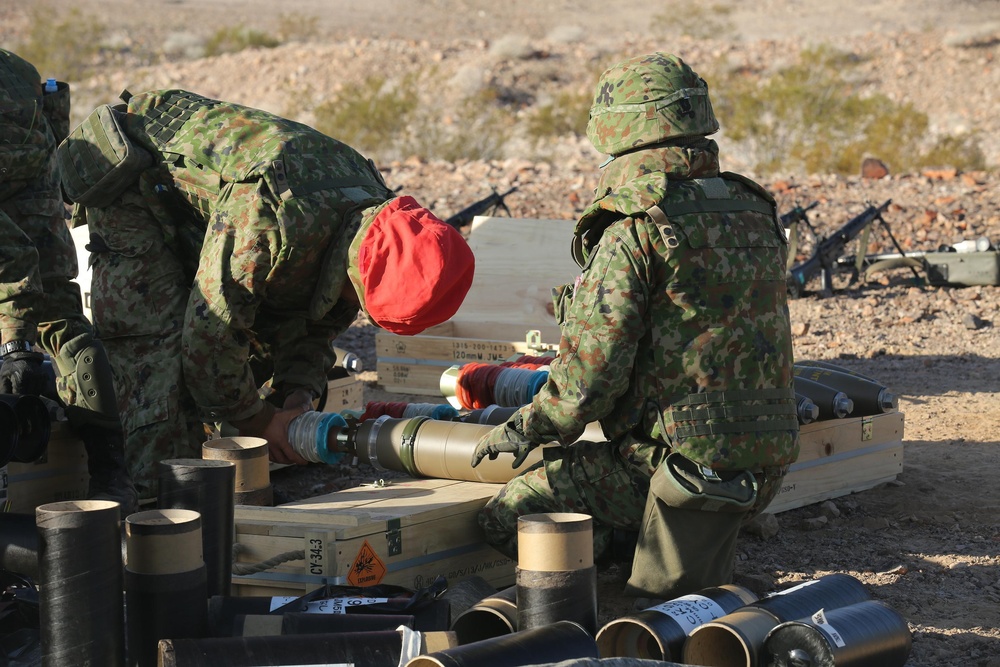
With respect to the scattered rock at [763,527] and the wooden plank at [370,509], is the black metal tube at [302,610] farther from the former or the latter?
the scattered rock at [763,527]

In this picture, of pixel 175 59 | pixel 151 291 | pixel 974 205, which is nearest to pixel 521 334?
pixel 151 291

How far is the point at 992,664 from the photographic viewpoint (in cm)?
354

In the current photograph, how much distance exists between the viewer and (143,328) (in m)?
4.82

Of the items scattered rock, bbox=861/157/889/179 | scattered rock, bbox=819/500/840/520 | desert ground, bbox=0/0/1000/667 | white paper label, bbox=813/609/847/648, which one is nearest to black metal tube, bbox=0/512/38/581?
desert ground, bbox=0/0/1000/667

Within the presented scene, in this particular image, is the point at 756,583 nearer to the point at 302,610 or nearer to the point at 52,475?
the point at 302,610

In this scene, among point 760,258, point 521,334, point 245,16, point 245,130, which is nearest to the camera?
point 760,258

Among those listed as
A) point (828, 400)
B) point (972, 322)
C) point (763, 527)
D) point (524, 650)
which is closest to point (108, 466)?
point (524, 650)

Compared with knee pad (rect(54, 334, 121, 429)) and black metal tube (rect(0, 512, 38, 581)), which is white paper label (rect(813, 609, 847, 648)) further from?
knee pad (rect(54, 334, 121, 429))

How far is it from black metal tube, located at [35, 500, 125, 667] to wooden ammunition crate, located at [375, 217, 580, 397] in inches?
187

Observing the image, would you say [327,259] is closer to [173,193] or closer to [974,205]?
[173,193]

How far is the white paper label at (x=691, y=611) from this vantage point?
320 cm

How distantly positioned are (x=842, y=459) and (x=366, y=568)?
2.51m

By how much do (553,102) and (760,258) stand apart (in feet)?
70.5

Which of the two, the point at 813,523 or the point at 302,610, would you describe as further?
the point at 813,523
